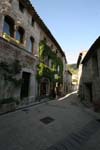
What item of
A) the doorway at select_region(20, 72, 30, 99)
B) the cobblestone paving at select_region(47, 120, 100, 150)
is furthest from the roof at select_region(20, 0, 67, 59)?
the cobblestone paving at select_region(47, 120, 100, 150)

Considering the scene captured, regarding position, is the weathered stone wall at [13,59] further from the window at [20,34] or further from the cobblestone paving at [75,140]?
the cobblestone paving at [75,140]

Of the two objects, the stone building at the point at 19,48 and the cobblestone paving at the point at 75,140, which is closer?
the cobblestone paving at the point at 75,140

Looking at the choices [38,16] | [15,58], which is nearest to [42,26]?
[38,16]

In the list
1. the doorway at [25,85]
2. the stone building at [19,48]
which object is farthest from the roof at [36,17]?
the doorway at [25,85]

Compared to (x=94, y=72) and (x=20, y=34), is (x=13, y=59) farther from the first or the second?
(x=94, y=72)

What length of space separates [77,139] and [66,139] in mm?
386

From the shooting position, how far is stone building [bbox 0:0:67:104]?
7219mm

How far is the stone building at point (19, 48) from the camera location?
7219 mm

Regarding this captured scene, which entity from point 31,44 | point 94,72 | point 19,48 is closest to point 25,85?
point 19,48

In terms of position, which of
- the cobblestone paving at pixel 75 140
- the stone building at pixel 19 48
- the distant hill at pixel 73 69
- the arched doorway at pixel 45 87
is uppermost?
the distant hill at pixel 73 69

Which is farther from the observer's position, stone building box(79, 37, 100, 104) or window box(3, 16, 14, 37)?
stone building box(79, 37, 100, 104)

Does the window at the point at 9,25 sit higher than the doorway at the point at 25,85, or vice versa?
the window at the point at 9,25

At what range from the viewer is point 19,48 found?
337 inches

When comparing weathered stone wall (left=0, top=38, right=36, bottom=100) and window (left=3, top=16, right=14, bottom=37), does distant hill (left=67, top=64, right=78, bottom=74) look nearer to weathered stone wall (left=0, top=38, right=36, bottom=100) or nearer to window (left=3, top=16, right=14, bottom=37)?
weathered stone wall (left=0, top=38, right=36, bottom=100)
